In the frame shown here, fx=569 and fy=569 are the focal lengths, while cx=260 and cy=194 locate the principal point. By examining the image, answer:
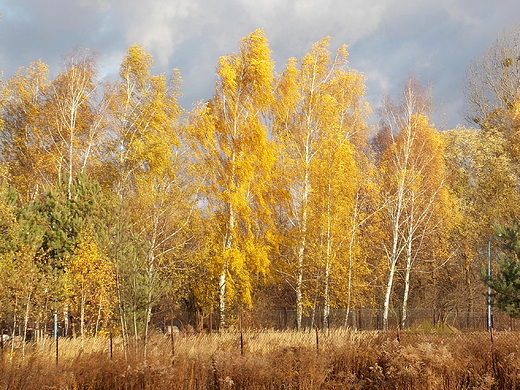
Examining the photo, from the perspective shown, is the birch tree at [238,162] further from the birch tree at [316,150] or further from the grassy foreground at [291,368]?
the grassy foreground at [291,368]

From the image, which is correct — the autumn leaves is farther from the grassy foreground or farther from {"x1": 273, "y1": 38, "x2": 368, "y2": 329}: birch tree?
the grassy foreground

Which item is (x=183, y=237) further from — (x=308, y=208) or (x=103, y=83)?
(x=103, y=83)

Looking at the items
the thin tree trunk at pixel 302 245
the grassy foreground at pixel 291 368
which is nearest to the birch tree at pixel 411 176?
the thin tree trunk at pixel 302 245

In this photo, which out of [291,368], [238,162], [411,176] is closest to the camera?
[291,368]

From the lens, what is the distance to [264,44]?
25125 mm

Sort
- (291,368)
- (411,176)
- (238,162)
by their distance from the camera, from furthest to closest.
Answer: (411,176) → (238,162) → (291,368)

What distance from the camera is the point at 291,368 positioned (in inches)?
444

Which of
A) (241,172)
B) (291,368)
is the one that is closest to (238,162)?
(241,172)

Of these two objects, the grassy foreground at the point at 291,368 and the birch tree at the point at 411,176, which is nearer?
the grassy foreground at the point at 291,368

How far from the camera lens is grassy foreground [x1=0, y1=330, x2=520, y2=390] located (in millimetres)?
10477

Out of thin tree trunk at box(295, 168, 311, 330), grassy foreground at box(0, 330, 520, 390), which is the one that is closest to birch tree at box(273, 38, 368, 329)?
thin tree trunk at box(295, 168, 311, 330)

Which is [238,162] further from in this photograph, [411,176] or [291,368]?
[291,368]

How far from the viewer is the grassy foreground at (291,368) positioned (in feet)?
34.4

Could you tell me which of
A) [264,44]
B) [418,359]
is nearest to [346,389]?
[418,359]
